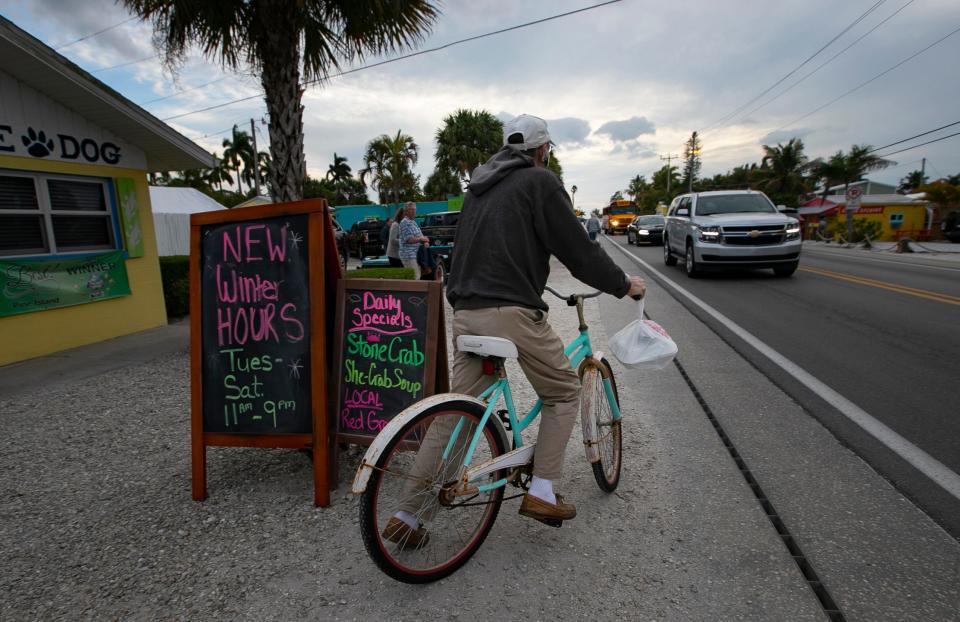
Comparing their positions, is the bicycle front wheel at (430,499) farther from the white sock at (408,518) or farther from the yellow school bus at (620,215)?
the yellow school bus at (620,215)

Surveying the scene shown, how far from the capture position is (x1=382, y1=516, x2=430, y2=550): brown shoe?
7.29ft

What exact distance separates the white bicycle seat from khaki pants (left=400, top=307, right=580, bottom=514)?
0.08m

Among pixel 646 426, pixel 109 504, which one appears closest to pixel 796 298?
pixel 646 426

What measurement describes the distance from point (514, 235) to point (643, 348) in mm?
944

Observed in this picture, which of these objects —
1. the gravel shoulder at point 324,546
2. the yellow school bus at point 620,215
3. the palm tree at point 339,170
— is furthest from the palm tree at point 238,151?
the gravel shoulder at point 324,546

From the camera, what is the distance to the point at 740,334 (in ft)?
21.4

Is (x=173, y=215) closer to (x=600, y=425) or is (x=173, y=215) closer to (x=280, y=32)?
(x=280, y=32)

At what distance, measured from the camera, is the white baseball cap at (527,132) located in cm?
238

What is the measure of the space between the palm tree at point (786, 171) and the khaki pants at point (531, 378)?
207 feet

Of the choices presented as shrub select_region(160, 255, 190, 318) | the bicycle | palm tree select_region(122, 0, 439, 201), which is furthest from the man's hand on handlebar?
shrub select_region(160, 255, 190, 318)

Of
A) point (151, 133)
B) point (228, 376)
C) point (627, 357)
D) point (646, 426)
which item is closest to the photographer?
point (627, 357)

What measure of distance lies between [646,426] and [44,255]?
304 inches

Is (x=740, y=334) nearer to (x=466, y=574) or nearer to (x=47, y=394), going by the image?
(x=466, y=574)

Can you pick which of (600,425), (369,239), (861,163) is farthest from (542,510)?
(861,163)
